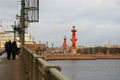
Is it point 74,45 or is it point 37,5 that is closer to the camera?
point 37,5

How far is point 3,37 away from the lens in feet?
324

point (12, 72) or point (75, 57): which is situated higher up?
point (12, 72)

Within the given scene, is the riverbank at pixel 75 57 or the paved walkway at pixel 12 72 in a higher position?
the paved walkway at pixel 12 72

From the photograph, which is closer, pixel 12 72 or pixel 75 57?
pixel 12 72

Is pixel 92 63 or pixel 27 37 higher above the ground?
pixel 27 37

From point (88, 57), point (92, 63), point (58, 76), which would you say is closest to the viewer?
point (58, 76)

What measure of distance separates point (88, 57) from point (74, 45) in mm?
20008

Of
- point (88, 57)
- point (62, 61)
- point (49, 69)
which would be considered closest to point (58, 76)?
point (49, 69)

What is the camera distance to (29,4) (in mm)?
32156

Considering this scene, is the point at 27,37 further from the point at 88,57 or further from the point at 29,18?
the point at 29,18

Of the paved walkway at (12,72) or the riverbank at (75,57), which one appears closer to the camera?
the paved walkway at (12,72)

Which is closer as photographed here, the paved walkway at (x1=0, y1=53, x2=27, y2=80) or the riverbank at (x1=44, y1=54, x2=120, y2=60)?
the paved walkway at (x1=0, y1=53, x2=27, y2=80)

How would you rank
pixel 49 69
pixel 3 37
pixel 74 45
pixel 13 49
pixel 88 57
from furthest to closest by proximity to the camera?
pixel 88 57 < pixel 3 37 < pixel 74 45 < pixel 13 49 < pixel 49 69

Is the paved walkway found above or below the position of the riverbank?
above
